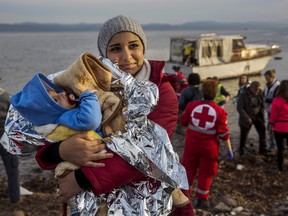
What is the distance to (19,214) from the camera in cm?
510

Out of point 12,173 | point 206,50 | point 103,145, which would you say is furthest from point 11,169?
point 206,50

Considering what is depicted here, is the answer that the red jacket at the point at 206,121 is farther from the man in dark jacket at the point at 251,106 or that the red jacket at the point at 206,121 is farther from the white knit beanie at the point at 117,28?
the white knit beanie at the point at 117,28

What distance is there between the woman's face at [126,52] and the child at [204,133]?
3.68 m

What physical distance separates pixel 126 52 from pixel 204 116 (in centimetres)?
382

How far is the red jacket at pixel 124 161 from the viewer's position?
1.65 meters

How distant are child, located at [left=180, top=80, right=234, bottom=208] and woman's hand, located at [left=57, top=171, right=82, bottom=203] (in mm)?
4098

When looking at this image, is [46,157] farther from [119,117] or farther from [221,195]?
[221,195]

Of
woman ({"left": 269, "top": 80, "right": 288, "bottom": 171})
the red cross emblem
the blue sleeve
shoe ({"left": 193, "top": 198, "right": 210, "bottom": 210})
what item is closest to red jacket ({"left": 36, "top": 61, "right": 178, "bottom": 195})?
the blue sleeve

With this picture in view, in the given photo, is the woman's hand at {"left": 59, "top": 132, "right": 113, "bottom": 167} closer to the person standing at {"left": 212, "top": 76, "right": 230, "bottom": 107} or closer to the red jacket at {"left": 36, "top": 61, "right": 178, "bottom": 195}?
the red jacket at {"left": 36, "top": 61, "right": 178, "bottom": 195}

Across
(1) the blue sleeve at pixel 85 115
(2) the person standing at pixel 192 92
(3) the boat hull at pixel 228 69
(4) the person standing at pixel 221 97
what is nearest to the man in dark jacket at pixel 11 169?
(1) the blue sleeve at pixel 85 115

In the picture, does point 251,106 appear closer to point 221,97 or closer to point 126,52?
point 221,97

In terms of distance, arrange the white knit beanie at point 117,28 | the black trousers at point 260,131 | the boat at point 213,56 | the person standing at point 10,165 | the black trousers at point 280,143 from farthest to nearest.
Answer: the boat at point 213,56
the black trousers at point 260,131
the black trousers at point 280,143
the person standing at point 10,165
the white knit beanie at point 117,28

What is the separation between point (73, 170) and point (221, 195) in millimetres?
5214

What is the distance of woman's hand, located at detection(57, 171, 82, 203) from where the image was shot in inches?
66.7
